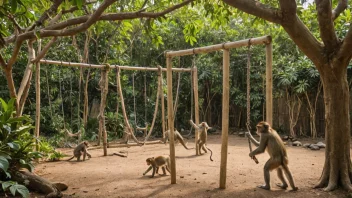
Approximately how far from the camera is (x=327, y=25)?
4.94m

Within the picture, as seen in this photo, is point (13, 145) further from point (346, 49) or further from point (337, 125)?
point (346, 49)

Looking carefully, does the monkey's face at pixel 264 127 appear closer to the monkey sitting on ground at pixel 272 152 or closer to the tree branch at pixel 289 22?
the monkey sitting on ground at pixel 272 152

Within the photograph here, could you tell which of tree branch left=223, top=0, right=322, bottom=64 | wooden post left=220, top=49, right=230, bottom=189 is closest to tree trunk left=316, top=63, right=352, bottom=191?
tree branch left=223, top=0, right=322, bottom=64

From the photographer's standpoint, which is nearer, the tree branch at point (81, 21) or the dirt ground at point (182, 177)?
the tree branch at point (81, 21)

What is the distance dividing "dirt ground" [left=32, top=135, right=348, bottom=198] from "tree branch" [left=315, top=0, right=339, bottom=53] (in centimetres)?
236

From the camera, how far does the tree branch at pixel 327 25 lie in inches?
194

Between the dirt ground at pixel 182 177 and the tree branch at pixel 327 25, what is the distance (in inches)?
92.9

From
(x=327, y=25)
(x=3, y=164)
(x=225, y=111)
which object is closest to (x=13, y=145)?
(x=3, y=164)

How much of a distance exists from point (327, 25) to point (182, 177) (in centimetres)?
379

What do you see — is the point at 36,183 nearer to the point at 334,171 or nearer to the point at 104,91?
the point at 104,91

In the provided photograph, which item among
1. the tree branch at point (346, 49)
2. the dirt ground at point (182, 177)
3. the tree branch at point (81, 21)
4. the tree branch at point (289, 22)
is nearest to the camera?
the tree branch at point (346, 49)

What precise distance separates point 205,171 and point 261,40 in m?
3.17

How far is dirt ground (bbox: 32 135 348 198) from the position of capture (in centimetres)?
499

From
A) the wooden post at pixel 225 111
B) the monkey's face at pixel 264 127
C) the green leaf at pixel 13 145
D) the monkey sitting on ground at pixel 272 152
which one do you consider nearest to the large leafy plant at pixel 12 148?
the green leaf at pixel 13 145
